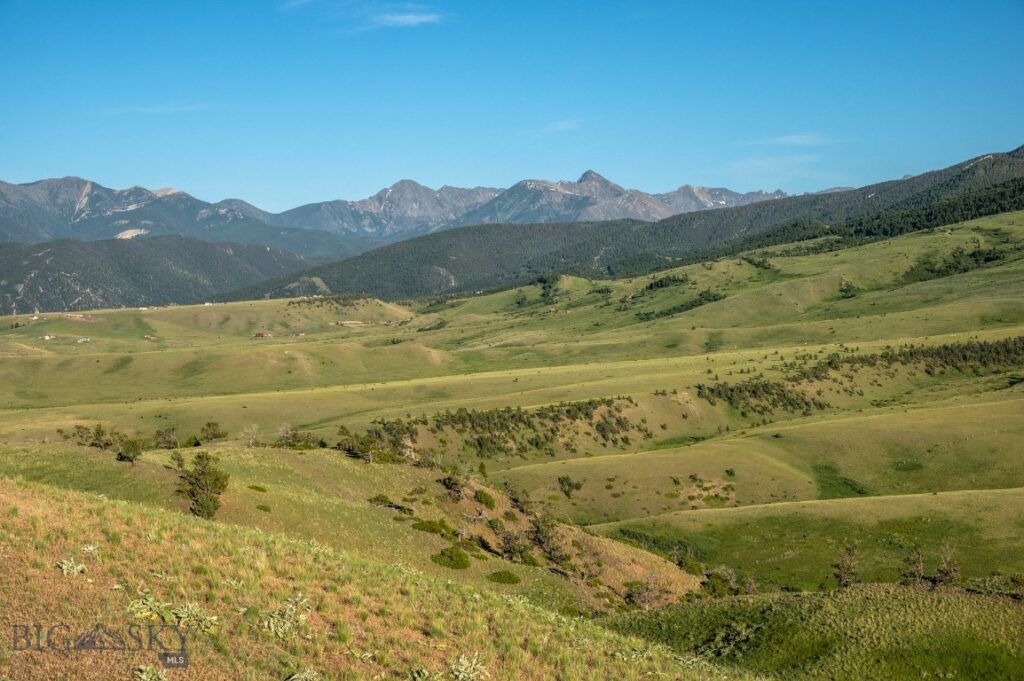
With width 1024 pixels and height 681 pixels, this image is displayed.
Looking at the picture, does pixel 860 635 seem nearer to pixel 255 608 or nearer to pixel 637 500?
pixel 255 608

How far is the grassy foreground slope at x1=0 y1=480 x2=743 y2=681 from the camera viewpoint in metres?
19.7

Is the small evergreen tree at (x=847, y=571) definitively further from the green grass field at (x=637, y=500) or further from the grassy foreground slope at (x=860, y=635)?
the grassy foreground slope at (x=860, y=635)

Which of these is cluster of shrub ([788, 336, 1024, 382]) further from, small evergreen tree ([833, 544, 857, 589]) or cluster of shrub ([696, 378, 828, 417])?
small evergreen tree ([833, 544, 857, 589])

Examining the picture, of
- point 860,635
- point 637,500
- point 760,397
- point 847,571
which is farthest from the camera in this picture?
point 760,397

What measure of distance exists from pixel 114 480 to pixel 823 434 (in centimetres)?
9904

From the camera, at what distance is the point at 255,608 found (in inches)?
878

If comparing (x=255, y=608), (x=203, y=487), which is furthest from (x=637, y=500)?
(x=255, y=608)

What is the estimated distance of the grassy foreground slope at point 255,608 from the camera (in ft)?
64.7

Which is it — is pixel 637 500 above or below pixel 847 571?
below

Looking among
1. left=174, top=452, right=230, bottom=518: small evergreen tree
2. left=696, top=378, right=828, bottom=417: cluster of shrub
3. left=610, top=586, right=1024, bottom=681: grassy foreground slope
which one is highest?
left=174, top=452, right=230, bottom=518: small evergreen tree

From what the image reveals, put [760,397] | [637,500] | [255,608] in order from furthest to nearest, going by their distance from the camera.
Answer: [760,397], [637,500], [255,608]

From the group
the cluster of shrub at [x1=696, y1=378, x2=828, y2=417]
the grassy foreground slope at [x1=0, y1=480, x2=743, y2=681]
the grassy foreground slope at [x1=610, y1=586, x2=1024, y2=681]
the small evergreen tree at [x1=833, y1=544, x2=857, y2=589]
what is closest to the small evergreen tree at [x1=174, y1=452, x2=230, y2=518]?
the grassy foreground slope at [x1=0, y1=480, x2=743, y2=681]

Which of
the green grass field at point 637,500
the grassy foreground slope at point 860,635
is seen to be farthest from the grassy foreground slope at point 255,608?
the grassy foreground slope at point 860,635

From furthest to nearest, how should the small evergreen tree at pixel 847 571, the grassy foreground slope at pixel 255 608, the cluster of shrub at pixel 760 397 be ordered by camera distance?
the cluster of shrub at pixel 760 397 < the small evergreen tree at pixel 847 571 < the grassy foreground slope at pixel 255 608
